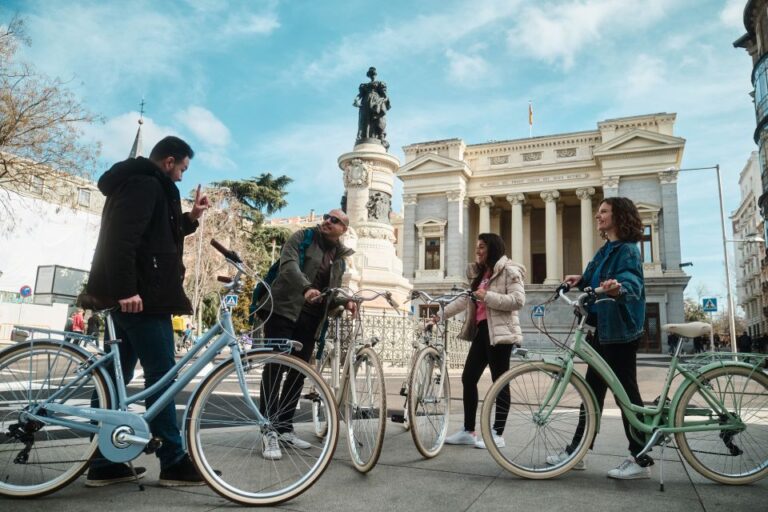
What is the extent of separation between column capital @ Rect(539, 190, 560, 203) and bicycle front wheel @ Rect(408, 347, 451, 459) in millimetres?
44431

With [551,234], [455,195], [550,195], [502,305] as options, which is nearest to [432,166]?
[455,195]

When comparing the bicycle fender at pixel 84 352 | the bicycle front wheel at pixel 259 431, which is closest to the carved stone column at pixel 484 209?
the bicycle front wheel at pixel 259 431

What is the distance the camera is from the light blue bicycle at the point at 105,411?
300cm

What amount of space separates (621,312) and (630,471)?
3.37 feet

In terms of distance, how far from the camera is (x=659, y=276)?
133ft

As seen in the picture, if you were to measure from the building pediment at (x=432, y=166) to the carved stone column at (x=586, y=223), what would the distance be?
31.6 feet

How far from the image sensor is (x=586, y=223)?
1781 inches

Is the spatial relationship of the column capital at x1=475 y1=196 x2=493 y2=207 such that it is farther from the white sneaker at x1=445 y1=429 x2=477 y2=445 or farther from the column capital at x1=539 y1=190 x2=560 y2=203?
the white sneaker at x1=445 y1=429 x2=477 y2=445

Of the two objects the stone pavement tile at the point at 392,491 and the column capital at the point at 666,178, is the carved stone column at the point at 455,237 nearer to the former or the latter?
the column capital at the point at 666,178

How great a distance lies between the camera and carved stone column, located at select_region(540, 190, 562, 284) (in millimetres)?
45125

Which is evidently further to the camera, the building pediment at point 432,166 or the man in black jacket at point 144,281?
the building pediment at point 432,166

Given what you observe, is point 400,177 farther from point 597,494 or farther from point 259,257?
point 597,494

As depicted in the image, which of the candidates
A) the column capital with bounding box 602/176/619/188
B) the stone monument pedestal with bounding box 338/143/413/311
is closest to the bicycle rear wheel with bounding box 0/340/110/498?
the stone monument pedestal with bounding box 338/143/413/311

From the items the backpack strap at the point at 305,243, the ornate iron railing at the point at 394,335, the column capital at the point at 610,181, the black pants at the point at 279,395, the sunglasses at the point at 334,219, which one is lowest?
the black pants at the point at 279,395
